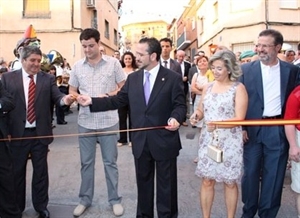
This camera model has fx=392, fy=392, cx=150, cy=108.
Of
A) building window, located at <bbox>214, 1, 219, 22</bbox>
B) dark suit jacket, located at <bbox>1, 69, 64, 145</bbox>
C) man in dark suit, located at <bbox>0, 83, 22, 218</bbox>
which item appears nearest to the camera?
man in dark suit, located at <bbox>0, 83, 22, 218</bbox>

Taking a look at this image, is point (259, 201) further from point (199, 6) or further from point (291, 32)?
point (199, 6)

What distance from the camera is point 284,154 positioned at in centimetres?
400

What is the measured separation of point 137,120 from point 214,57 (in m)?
0.98

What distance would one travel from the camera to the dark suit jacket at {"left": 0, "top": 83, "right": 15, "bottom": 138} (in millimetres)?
3744

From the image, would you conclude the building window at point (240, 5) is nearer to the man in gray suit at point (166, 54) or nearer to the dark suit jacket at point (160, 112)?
the man in gray suit at point (166, 54)

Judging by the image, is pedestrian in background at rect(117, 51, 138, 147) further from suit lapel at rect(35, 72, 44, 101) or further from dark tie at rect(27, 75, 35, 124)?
dark tie at rect(27, 75, 35, 124)

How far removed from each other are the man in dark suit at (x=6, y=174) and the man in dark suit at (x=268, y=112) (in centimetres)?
239

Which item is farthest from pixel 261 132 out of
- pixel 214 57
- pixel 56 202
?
pixel 56 202

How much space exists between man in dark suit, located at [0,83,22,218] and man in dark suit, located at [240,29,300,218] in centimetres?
239

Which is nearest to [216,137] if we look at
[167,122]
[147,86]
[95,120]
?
[167,122]

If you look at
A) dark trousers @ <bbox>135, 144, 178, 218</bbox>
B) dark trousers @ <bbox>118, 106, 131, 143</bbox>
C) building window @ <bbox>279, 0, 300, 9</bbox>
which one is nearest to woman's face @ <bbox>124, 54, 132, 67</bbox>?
dark trousers @ <bbox>118, 106, 131, 143</bbox>

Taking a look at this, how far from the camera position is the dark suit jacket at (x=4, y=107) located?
3.74 meters

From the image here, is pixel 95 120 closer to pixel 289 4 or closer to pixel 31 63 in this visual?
pixel 31 63

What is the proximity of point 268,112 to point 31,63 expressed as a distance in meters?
2.51
